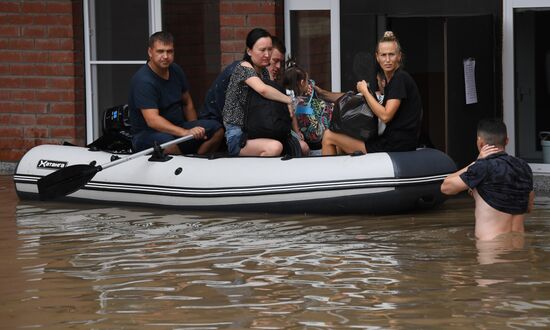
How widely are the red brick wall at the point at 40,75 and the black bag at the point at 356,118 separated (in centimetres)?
389

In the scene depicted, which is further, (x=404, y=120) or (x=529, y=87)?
(x=529, y=87)

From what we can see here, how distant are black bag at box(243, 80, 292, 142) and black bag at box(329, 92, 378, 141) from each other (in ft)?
1.50

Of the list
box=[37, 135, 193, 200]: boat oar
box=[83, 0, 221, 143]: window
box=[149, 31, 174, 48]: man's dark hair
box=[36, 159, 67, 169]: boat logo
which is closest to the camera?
box=[37, 135, 193, 200]: boat oar

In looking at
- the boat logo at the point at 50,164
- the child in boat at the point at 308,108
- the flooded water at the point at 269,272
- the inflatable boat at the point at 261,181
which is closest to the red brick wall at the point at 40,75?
the boat logo at the point at 50,164

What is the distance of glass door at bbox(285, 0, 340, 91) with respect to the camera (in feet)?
42.6

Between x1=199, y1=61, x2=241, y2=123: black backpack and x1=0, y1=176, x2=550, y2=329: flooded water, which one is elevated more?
x1=199, y1=61, x2=241, y2=123: black backpack

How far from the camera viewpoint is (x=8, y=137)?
14070mm

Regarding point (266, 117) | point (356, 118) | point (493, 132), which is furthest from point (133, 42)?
point (493, 132)

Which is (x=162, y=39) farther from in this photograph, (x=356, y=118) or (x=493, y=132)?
(x=493, y=132)

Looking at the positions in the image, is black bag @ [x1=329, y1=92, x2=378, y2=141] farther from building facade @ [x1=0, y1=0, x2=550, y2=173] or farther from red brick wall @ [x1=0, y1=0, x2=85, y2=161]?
red brick wall @ [x1=0, y1=0, x2=85, y2=161]

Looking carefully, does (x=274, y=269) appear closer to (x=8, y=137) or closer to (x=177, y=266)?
(x=177, y=266)

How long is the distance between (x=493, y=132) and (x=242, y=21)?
4.65m

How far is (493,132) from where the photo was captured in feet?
29.6

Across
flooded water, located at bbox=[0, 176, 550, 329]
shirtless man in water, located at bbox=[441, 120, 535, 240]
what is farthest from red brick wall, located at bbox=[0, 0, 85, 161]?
shirtless man in water, located at bbox=[441, 120, 535, 240]
